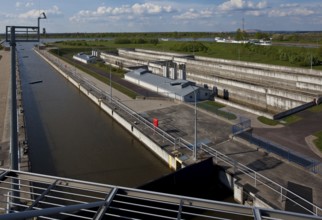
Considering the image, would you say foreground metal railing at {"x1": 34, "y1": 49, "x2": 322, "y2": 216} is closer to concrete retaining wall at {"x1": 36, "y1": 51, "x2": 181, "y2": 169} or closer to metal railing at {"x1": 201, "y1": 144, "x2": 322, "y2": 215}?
metal railing at {"x1": 201, "y1": 144, "x2": 322, "y2": 215}

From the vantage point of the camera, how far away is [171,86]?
36.0 m

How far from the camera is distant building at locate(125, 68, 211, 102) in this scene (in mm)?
32375

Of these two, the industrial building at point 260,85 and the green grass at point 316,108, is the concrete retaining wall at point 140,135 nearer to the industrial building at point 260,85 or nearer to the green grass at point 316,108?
the industrial building at point 260,85

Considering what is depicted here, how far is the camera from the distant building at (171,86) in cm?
3238

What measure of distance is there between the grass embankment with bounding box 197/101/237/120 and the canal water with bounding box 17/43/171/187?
7.70 meters

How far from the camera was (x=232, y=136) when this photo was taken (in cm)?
2108

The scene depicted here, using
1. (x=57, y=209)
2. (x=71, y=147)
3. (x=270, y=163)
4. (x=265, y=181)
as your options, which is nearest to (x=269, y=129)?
(x=270, y=163)

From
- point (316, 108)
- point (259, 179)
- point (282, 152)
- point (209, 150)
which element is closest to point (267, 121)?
point (282, 152)

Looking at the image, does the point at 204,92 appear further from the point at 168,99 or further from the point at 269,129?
the point at 269,129

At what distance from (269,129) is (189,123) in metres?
5.99

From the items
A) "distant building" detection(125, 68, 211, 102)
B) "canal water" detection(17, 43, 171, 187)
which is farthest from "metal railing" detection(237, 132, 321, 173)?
"distant building" detection(125, 68, 211, 102)

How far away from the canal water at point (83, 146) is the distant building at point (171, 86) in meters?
7.58

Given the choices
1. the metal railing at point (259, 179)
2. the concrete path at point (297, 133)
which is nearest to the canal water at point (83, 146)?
the metal railing at point (259, 179)

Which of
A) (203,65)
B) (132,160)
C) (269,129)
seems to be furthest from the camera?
(203,65)
